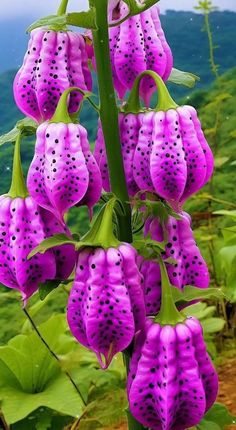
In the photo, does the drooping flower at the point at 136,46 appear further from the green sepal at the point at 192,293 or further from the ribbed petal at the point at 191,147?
the green sepal at the point at 192,293

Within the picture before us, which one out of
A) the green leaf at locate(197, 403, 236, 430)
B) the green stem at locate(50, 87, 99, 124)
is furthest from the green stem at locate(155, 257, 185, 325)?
the green leaf at locate(197, 403, 236, 430)

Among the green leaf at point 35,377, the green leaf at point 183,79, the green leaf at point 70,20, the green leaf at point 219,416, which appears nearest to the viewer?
the green leaf at point 70,20

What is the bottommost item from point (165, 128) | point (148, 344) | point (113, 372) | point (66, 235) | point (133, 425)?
point (113, 372)

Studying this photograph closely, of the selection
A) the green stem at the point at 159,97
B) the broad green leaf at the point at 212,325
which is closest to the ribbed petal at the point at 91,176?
the green stem at the point at 159,97

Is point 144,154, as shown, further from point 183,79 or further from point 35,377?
point 35,377

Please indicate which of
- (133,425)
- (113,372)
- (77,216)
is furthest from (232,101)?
(133,425)

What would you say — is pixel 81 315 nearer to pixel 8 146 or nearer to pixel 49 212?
pixel 49 212

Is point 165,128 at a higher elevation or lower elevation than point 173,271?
higher

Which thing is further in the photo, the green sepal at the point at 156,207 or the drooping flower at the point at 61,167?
the green sepal at the point at 156,207
